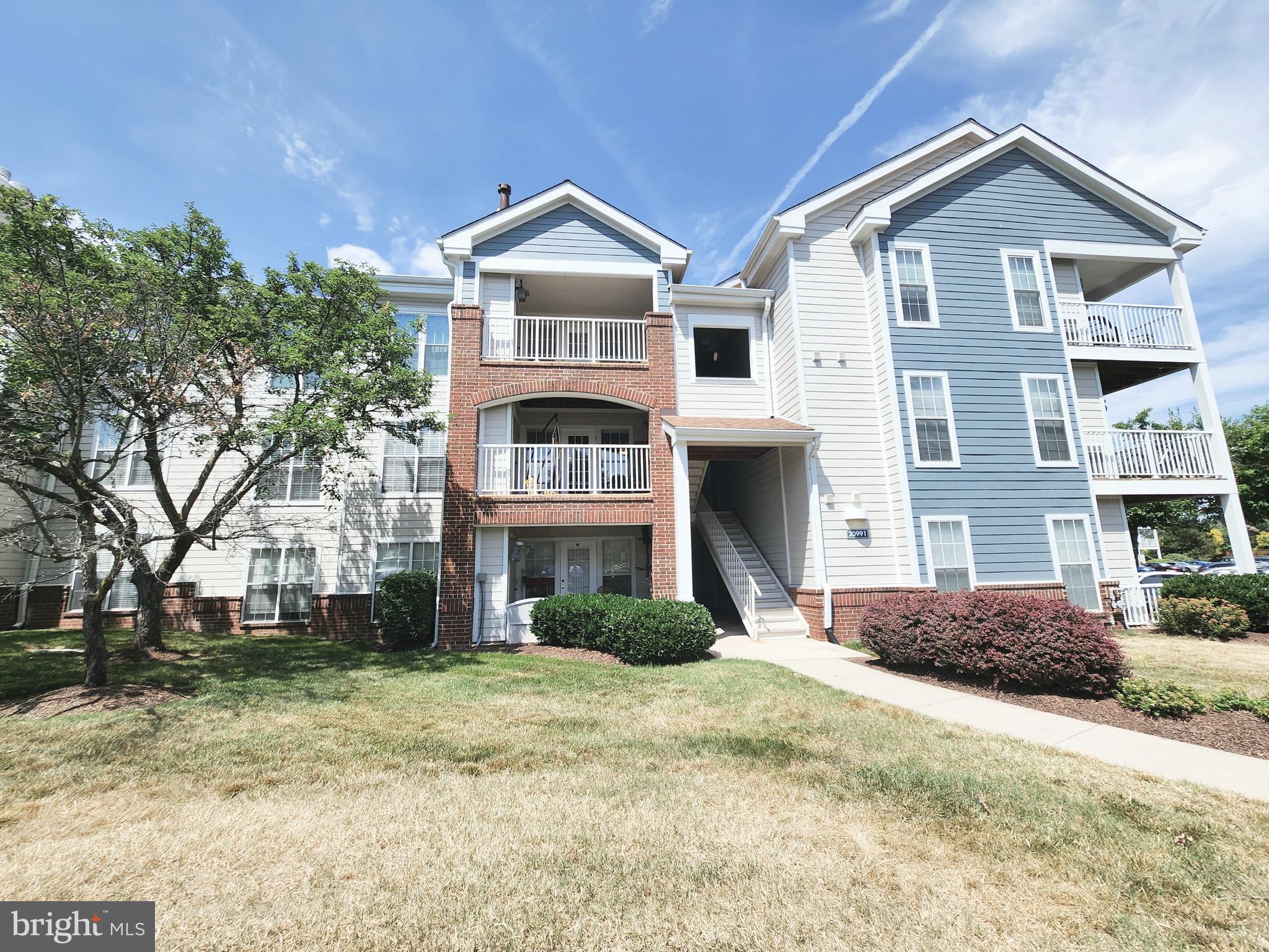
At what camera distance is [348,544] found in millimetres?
13289

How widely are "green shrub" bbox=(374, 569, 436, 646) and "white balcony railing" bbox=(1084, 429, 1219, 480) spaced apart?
15720 millimetres

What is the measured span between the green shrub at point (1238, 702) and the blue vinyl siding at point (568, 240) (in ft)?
41.5

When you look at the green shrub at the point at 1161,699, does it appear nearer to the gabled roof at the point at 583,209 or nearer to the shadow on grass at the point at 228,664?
the shadow on grass at the point at 228,664

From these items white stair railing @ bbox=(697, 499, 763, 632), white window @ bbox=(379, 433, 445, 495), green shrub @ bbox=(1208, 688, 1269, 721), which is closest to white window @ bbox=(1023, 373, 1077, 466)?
white stair railing @ bbox=(697, 499, 763, 632)

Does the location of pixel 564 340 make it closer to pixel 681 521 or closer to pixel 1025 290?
pixel 681 521

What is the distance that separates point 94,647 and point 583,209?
1270 centimetres

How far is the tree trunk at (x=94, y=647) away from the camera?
702 centimetres

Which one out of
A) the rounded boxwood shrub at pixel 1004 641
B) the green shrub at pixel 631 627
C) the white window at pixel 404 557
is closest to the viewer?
the rounded boxwood shrub at pixel 1004 641

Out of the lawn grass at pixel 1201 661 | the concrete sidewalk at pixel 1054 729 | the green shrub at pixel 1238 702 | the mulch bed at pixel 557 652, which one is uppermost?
the mulch bed at pixel 557 652

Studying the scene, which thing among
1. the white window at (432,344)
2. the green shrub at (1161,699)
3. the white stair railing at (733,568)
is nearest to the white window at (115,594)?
the white window at (432,344)

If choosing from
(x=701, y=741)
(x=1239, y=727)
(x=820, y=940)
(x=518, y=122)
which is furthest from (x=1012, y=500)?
(x=518, y=122)

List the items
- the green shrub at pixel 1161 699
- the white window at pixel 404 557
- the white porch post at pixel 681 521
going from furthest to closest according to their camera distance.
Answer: the white window at pixel 404 557
the white porch post at pixel 681 521
the green shrub at pixel 1161 699

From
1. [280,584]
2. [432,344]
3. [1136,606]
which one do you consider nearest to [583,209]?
[432,344]

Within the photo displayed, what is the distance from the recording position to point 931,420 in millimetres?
12609
